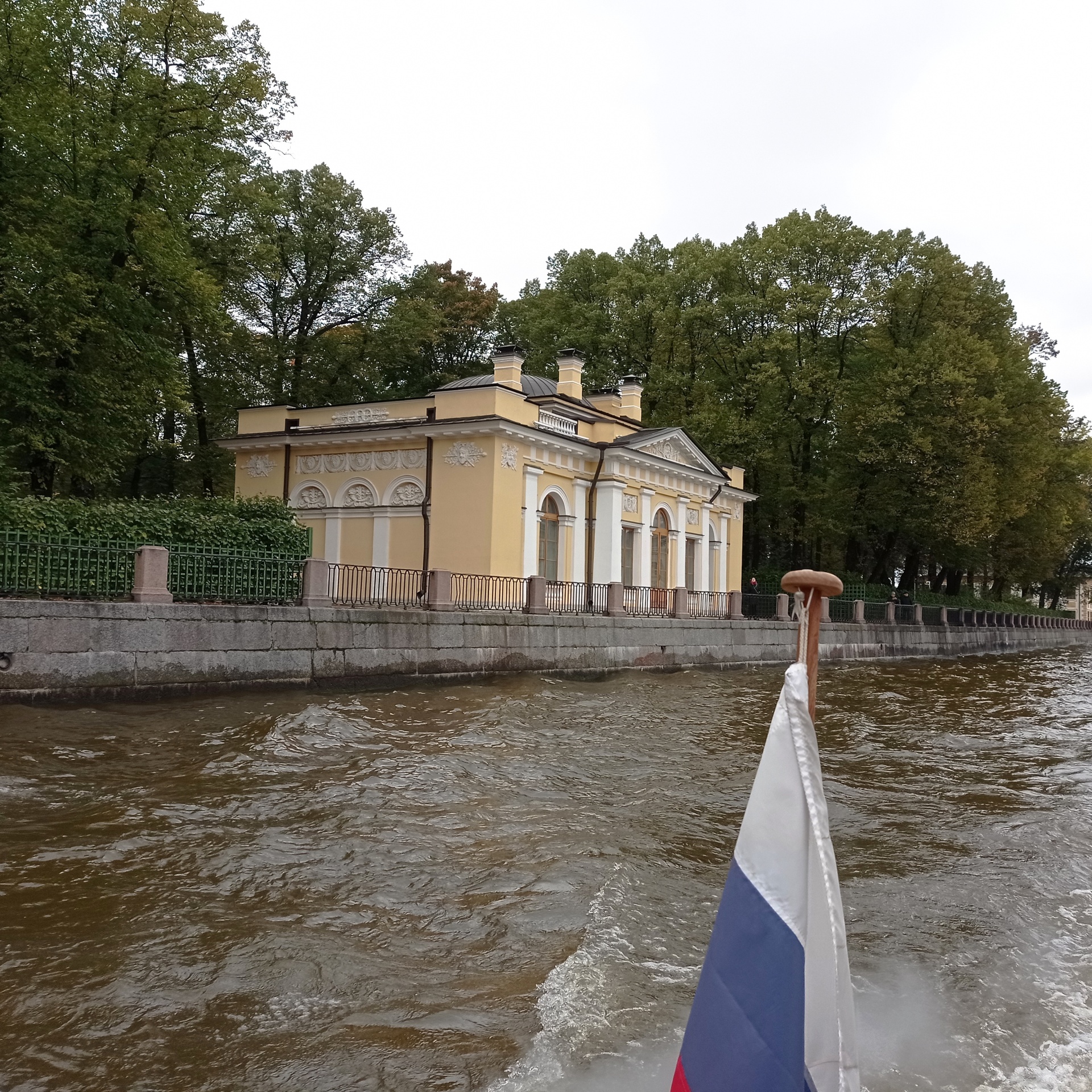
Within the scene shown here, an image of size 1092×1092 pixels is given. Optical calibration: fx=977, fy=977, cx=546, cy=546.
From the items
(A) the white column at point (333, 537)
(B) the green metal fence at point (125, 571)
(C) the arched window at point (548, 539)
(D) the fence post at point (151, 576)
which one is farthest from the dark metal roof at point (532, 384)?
(D) the fence post at point (151, 576)

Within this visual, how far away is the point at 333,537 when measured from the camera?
81.7 ft

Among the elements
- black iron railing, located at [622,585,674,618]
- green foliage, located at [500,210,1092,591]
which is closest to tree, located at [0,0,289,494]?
black iron railing, located at [622,585,674,618]

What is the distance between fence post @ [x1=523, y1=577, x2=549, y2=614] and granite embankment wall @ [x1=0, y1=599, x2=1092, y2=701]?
0.41m

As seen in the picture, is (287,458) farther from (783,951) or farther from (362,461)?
(783,951)

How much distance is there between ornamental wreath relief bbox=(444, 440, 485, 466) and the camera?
2267 centimetres

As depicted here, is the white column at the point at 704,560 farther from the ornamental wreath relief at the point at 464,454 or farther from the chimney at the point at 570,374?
the ornamental wreath relief at the point at 464,454

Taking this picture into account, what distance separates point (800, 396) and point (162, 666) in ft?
94.8

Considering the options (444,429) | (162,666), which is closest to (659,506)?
(444,429)

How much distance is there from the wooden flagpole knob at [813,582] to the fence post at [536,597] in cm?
1724

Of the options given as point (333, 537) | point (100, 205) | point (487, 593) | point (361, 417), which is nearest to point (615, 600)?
point (487, 593)

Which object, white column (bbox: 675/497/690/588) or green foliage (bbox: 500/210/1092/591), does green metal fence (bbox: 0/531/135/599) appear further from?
green foliage (bbox: 500/210/1092/591)

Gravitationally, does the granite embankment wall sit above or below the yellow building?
below

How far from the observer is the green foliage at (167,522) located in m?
12.7

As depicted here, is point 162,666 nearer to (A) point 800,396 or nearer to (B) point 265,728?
(B) point 265,728
